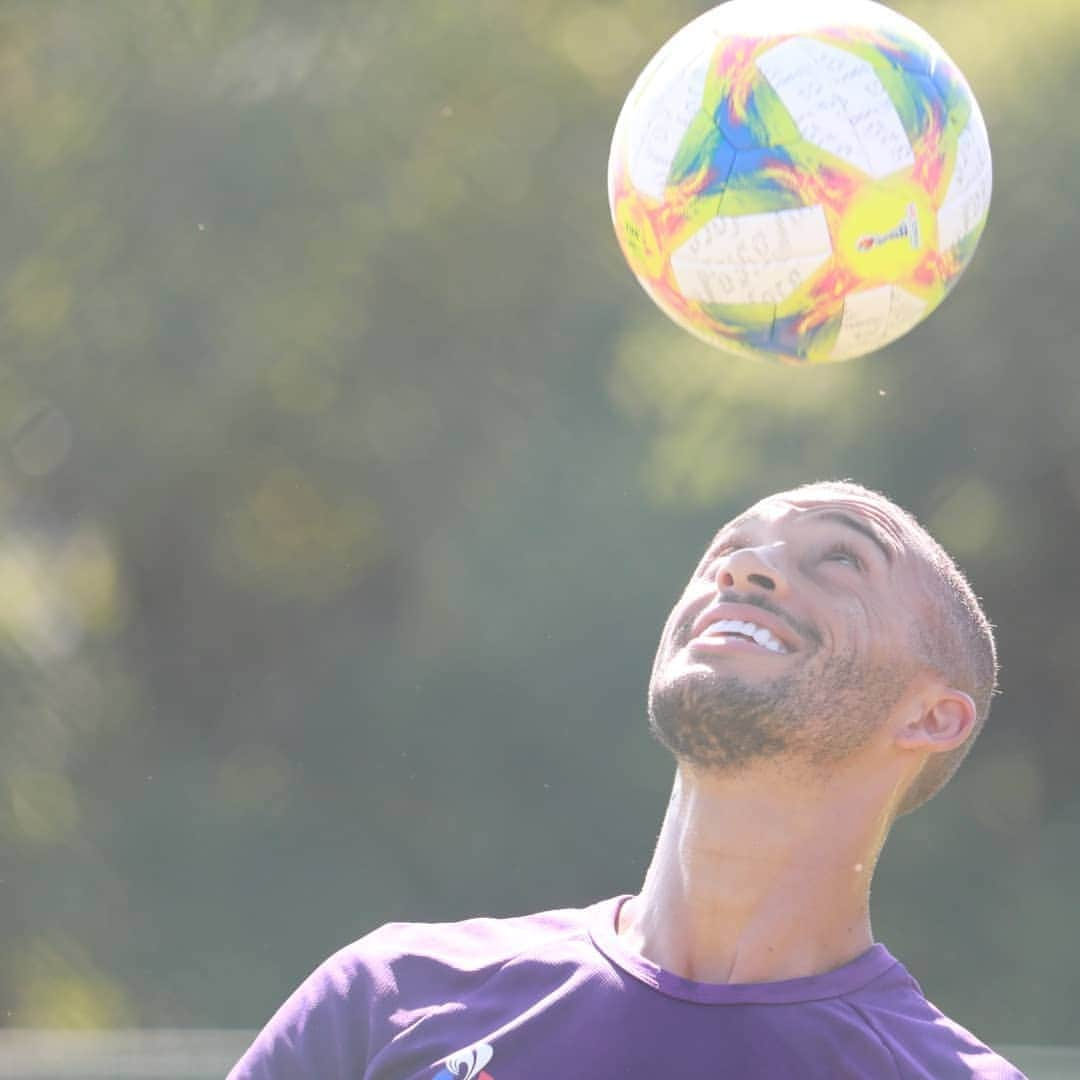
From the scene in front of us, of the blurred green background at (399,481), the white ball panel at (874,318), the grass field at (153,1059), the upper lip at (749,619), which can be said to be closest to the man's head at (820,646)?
the upper lip at (749,619)

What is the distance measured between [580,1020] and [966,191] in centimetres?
150

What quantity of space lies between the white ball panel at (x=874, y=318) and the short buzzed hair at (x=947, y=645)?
33cm

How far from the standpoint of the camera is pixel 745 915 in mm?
2445

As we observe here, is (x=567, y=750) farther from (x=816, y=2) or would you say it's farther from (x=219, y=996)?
(x=816, y=2)

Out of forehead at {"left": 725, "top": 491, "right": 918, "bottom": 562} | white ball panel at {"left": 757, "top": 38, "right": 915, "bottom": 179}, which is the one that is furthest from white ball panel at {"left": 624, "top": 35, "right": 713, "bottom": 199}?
forehead at {"left": 725, "top": 491, "right": 918, "bottom": 562}

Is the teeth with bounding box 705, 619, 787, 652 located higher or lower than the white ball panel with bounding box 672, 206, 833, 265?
lower

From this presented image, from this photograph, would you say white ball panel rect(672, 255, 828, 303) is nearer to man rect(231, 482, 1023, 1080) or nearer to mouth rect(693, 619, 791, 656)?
man rect(231, 482, 1023, 1080)

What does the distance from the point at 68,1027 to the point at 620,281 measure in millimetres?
3916

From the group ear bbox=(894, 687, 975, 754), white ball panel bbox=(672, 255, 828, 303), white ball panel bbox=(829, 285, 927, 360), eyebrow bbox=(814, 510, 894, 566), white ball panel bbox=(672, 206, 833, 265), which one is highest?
white ball panel bbox=(672, 206, 833, 265)

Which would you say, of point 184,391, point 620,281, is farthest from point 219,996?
→ point 620,281

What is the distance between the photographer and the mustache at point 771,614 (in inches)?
99.1

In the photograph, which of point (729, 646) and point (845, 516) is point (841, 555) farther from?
point (729, 646)

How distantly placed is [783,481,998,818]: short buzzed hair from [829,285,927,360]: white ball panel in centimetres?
33

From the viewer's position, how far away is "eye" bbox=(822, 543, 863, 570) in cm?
266
